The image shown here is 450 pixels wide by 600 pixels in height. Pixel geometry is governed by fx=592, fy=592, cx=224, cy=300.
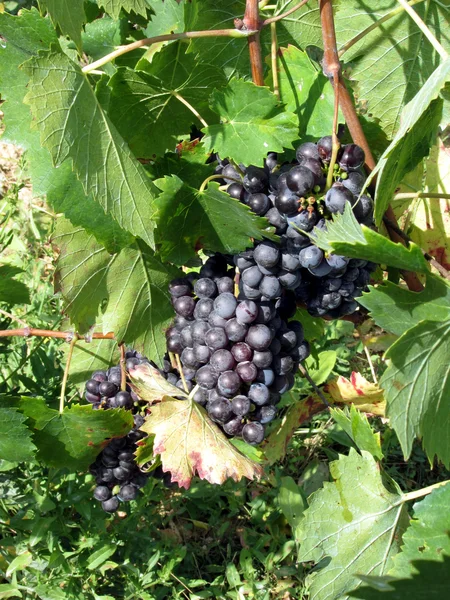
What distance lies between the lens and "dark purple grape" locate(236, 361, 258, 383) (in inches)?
51.1

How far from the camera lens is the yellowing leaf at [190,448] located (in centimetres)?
138

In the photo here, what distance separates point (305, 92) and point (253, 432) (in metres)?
0.78

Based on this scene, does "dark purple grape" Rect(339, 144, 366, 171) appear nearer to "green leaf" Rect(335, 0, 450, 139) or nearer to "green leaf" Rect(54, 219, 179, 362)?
"green leaf" Rect(335, 0, 450, 139)

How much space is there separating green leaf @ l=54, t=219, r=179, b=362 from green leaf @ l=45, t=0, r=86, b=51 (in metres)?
0.52

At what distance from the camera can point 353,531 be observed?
1.57 meters

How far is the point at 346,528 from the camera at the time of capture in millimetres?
1570

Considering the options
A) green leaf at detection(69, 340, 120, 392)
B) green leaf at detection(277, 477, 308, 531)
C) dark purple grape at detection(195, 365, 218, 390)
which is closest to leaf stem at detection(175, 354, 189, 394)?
dark purple grape at detection(195, 365, 218, 390)

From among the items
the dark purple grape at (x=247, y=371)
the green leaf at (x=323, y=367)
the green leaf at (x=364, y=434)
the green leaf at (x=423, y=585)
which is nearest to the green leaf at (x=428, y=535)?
the green leaf at (x=423, y=585)

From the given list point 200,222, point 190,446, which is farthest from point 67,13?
point 190,446

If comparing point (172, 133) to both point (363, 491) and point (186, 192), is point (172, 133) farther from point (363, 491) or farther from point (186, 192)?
point (363, 491)

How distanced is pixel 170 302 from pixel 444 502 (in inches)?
33.3

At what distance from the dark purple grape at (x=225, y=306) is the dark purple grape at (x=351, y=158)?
0.37 metres

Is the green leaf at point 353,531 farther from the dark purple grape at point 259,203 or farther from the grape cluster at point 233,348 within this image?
the dark purple grape at point 259,203

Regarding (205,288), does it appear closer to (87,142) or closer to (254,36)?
(87,142)
